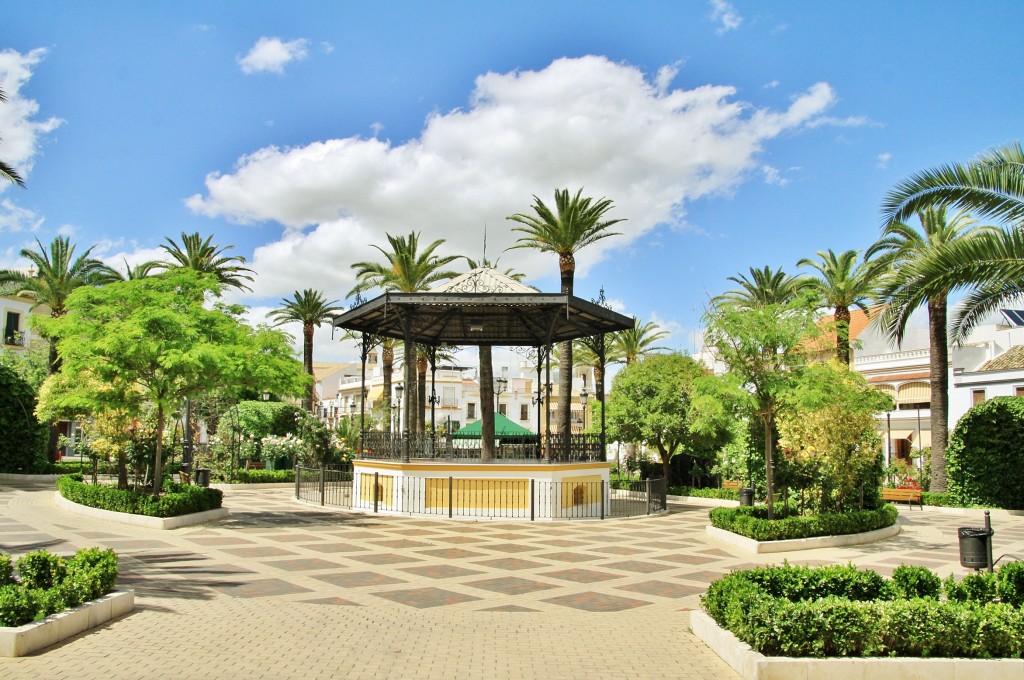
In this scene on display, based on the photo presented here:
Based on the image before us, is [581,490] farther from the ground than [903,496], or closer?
farther from the ground

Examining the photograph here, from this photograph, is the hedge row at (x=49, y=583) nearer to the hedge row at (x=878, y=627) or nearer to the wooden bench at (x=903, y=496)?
the hedge row at (x=878, y=627)

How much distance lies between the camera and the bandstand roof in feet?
65.9

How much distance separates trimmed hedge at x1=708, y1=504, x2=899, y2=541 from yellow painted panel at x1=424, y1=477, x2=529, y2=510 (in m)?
5.55

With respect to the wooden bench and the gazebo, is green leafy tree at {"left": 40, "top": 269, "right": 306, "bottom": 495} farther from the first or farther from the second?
the wooden bench

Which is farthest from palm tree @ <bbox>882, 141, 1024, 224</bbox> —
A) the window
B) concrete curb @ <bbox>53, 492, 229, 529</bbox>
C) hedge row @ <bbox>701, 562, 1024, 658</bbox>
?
the window

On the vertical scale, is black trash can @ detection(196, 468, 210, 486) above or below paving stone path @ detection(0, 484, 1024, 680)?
above

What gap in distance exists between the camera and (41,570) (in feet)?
26.7

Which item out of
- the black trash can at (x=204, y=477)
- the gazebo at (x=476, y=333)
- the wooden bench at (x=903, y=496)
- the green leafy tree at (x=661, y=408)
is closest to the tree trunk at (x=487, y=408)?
the gazebo at (x=476, y=333)

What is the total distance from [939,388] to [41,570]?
86.1 ft

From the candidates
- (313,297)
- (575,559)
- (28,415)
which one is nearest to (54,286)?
(28,415)

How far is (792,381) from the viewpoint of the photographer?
14859 mm

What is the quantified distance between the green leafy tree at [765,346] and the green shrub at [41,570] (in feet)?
38.8

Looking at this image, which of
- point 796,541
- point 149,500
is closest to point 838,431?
point 796,541

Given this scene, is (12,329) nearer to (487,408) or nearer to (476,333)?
(476,333)
